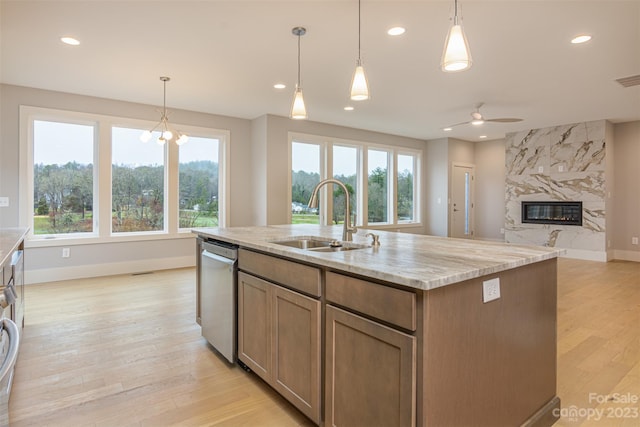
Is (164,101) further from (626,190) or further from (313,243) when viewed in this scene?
→ (626,190)

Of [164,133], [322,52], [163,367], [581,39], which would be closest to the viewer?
[163,367]

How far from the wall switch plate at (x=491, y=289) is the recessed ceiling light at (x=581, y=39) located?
9.63 ft

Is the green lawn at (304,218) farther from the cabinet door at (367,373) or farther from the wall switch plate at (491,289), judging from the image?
the wall switch plate at (491,289)

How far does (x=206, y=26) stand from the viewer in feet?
9.96

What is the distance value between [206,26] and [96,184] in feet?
10.9

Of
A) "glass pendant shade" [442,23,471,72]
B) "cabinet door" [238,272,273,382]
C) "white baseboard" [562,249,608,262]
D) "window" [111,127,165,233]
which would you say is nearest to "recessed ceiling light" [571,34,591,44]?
"glass pendant shade" [442,23,471,72]

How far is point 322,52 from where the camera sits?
354cm

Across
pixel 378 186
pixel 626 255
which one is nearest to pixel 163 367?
pixel 378 186

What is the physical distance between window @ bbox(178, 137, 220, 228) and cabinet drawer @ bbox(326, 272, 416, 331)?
494 centimetres

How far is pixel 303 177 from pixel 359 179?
Result: 146cm

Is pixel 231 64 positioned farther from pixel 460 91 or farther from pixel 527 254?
pixel 527 254

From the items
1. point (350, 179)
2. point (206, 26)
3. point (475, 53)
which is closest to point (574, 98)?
point (475, 53)

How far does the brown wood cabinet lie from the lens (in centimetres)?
171

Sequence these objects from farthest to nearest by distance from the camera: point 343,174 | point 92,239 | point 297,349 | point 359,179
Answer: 1. point 359,179
2. point 343,174
3. point 92,239
4. point 297,349
